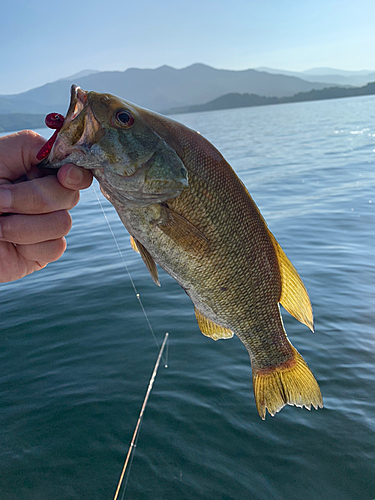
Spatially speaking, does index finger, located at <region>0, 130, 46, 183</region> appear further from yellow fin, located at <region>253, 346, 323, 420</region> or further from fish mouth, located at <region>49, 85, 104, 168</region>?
yellow fin, located at <region>253, 346, 323, 420</region>

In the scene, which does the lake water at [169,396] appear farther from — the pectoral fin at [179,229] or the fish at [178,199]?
the pectoral fin at [179,229]

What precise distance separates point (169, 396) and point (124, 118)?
423 cm

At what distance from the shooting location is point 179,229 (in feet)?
7.63

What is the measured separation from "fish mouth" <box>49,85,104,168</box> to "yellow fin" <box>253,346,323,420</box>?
206 cm

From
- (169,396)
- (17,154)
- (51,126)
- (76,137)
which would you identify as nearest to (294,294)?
(76,137)

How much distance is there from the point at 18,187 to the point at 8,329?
6.07m

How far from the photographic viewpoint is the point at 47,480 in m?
4.23

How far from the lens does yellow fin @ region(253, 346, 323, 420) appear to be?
2887mm

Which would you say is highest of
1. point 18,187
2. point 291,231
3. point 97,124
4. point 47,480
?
A: point 97,124

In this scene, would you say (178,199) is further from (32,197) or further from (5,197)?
(5,197)

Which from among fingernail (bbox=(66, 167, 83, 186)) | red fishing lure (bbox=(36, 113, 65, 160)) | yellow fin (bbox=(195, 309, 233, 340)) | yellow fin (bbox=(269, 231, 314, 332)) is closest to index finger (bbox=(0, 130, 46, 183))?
red fishing lure (bbox=(36, 113, 65, 160))

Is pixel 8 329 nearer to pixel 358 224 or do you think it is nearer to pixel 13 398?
pixel 13 398

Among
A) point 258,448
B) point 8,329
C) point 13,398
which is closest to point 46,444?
point 13,398

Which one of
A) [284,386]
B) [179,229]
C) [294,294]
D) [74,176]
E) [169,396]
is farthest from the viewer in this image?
[169,396]
